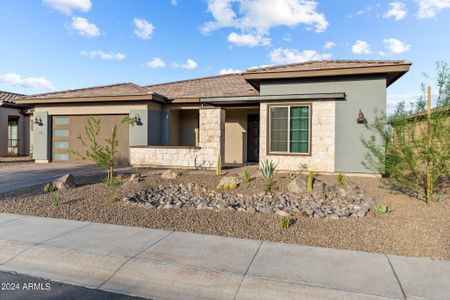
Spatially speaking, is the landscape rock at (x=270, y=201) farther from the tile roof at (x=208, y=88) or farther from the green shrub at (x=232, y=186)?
the tile roof at (x=208, y=88)

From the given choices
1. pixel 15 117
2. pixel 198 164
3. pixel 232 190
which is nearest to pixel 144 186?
pixel 232 190

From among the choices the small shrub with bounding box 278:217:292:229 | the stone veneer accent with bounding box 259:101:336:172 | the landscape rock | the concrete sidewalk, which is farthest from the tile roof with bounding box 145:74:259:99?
the concrete sidewalk

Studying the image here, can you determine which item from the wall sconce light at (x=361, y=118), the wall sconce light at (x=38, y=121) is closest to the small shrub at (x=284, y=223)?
the wall sconce light at (x=361, y=118)

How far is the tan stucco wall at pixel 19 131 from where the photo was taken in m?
20.2

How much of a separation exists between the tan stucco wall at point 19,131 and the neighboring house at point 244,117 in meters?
6.50

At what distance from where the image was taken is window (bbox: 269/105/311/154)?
1122 centimetres

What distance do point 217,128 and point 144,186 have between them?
4651mm

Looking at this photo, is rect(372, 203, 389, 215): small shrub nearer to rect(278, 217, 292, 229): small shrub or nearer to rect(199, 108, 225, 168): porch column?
rect(278, 217, 292, 229): small shrub

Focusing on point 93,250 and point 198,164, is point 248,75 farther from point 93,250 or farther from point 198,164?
point 93,250

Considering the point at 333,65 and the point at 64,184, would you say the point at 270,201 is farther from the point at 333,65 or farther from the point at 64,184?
the point at 333,65

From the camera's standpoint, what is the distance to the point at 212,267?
3.93m

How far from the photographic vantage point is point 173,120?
16.2 metres

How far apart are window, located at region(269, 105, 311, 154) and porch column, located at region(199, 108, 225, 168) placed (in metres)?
2.24

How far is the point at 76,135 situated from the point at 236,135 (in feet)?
28.4
